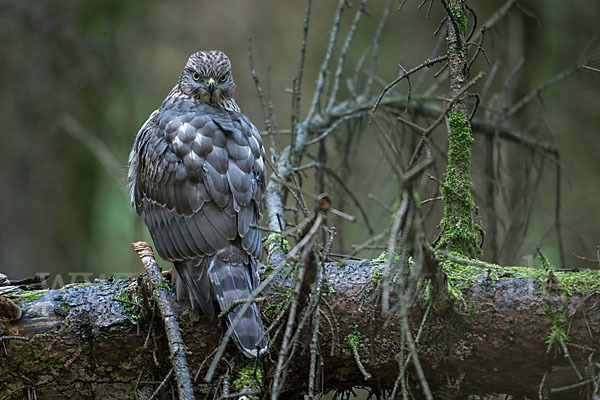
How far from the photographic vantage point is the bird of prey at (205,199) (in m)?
2.96

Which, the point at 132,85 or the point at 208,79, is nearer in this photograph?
the point at 208,79

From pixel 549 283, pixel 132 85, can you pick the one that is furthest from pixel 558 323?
pixel 132 85

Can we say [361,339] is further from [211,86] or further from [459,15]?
[211,86]

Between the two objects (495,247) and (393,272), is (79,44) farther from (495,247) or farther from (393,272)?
(393,272)

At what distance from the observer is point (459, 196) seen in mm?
2902

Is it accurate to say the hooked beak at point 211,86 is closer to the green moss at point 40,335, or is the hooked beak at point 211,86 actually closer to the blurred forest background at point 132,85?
the green moss at point 40,335

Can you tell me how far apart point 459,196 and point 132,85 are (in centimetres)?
616

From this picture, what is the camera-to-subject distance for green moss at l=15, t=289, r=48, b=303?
293cm

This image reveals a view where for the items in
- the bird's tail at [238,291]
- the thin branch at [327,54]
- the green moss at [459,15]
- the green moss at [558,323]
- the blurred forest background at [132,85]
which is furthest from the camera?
the blurred forest background at [132,85]

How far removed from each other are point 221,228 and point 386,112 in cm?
161

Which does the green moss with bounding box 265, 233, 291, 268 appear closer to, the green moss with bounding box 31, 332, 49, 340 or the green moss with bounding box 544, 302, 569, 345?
the green moss with bounding box 31, 332, 49, 340

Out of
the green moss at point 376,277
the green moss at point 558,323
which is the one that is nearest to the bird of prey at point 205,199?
the green moss at point 376,277

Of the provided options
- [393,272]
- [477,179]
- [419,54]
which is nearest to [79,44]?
[419,54]

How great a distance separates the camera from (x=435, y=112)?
14.6 ft
